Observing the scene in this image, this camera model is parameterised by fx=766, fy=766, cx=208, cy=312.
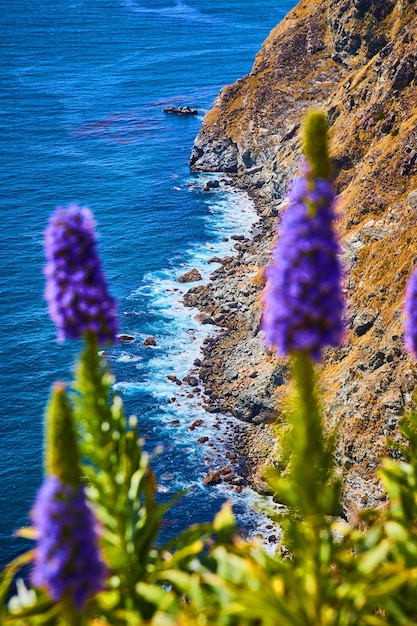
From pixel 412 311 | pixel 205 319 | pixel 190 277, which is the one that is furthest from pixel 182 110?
pixel 412 311

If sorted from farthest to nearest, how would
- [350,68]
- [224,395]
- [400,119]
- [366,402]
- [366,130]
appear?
[350,68]
[366,130]
[400,119]
[224,395]
[366,402]

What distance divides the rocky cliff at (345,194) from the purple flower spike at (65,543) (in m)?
26.3

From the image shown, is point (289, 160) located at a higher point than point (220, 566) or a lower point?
higher

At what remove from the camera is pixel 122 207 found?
106m

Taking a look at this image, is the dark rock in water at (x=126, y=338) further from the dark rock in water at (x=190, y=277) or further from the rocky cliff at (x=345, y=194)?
the dark rock in water at (x=190, y=277)

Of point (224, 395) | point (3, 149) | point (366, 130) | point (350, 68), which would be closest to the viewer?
point (224, 395)

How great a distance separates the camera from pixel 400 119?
7212cm

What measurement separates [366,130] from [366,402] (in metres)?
38.4

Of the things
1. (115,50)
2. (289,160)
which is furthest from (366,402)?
(115,50)

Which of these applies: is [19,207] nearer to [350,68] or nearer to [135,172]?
[135,172]

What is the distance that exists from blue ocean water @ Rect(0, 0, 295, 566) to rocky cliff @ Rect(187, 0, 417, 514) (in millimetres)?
3982

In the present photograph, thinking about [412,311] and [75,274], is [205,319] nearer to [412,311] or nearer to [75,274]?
[412,311]

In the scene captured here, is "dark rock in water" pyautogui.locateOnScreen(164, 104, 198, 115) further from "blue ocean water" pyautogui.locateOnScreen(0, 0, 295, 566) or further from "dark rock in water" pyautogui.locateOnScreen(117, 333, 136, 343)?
"dark rock in water" pyautogui.locateOnScreen(117, 333, 136, 343)

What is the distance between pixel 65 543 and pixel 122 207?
99986 mm
